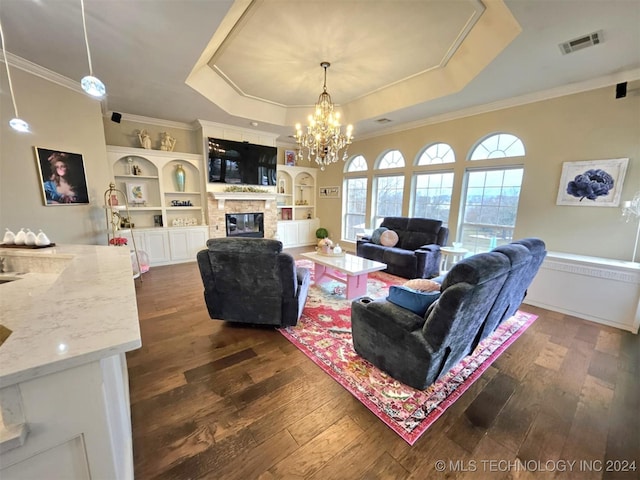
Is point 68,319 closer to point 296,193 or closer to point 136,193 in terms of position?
point 136,193

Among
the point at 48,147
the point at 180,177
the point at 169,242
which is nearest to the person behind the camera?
the point at 48,147

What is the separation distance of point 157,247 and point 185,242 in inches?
20.5

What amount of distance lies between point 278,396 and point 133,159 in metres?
5.39

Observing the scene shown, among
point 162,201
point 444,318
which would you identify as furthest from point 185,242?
point 444,318

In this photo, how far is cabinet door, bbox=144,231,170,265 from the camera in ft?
16.5

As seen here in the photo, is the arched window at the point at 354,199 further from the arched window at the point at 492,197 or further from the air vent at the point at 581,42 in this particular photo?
the air vent at the point at 581,42

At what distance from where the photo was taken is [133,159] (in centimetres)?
505

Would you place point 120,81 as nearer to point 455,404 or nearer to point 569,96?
point 455,404

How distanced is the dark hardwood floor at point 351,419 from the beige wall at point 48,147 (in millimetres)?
2223

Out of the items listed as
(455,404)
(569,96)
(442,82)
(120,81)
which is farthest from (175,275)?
(569,96)

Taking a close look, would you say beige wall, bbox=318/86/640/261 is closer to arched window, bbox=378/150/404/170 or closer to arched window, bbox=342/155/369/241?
arched window, bbox=378/150/404/170

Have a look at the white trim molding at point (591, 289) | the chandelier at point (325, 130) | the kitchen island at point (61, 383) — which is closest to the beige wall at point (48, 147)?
the kitchen island at point (61, 383)

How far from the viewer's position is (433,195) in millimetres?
5180

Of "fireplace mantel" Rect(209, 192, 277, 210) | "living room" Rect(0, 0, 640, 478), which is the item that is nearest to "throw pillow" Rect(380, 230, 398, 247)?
"living room" Rect(0, 0, 640, 478)
